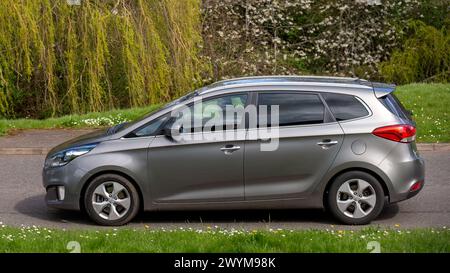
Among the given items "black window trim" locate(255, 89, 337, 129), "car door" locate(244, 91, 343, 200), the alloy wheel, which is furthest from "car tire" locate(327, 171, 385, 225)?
"black window trim" locate(255, 89, 337, 129)

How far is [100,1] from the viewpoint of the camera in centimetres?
2034

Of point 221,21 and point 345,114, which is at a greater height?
point 221,21

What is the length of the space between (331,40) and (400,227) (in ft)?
62.4

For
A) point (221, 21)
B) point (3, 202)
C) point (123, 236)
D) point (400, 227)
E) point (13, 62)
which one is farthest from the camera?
point (221, 21)

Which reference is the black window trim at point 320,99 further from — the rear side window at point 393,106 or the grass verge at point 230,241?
the grass verge at point 230,241

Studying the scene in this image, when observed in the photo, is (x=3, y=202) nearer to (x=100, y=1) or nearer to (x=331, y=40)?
(x=100, y=1)

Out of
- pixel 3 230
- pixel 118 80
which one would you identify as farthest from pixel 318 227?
pixel 118 80

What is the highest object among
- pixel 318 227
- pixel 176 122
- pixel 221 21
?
pixel 221 21

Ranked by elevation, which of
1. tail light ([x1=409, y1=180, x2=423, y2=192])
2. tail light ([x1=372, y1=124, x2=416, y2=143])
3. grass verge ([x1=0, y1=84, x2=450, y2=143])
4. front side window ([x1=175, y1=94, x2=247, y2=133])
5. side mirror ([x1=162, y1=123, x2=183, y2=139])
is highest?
front side window ([x1=175, y1=94, x2=247, y2=133])

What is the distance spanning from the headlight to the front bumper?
7cm

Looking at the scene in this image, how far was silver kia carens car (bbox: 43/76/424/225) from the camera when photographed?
9570mm

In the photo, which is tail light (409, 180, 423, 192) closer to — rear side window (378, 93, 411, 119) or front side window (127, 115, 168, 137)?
rear side window (378, 93, 411, 119)

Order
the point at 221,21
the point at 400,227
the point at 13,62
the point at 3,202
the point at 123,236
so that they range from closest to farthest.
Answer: the point at 123,236
the point at 400,227
the point at 3,202
the point at 13,62
the point at 221,21

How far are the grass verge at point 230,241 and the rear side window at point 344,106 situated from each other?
5.20 ft
